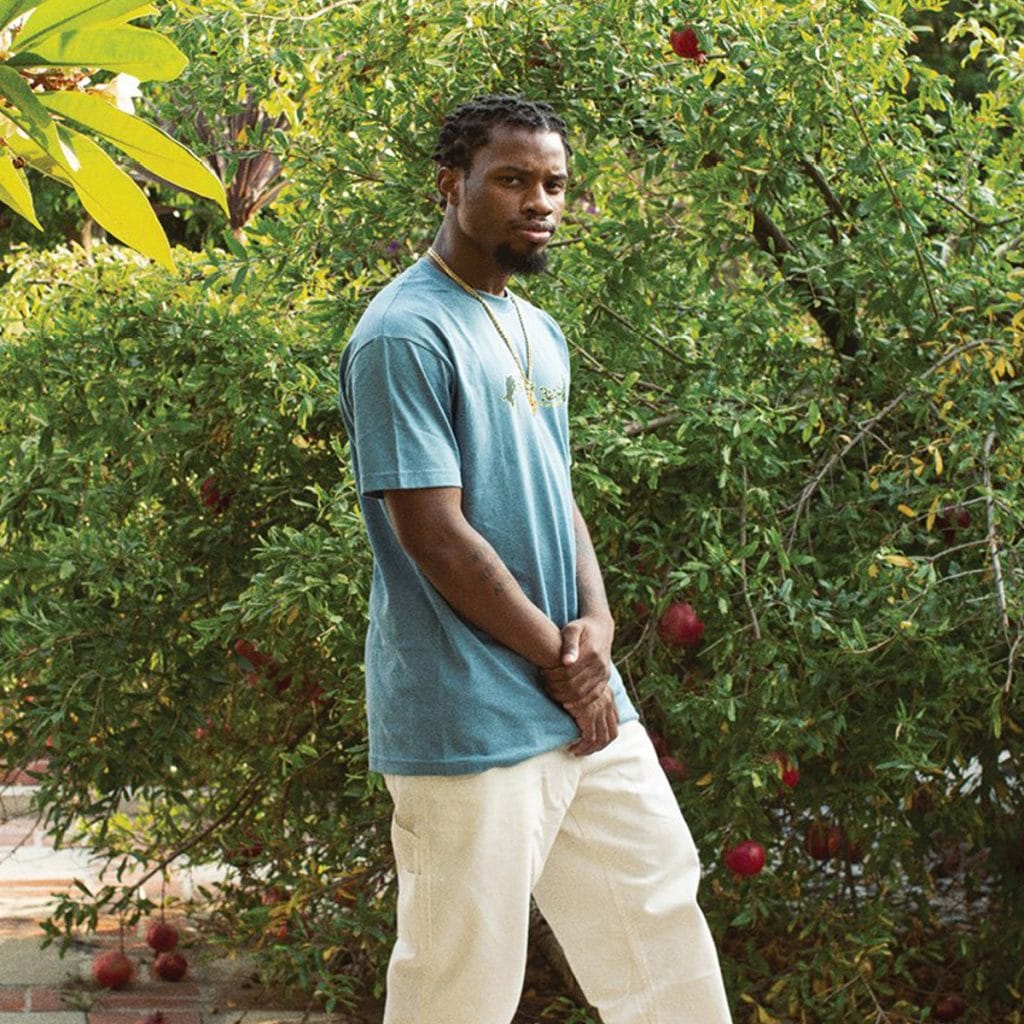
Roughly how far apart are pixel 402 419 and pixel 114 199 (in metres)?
1.17

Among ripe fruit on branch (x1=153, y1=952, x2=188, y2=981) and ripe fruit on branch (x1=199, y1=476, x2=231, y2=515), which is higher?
ripe fruit on branch (x1=199, y1=476, x2=231, y2=515)

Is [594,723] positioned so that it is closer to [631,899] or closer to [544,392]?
[631,899]

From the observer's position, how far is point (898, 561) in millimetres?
2957

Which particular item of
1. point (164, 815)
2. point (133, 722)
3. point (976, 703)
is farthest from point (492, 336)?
point (164, 815)

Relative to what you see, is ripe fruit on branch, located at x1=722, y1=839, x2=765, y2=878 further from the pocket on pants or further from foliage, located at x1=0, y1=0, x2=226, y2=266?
foliage, located at x1=0, y1=0, x2=226, y2=266

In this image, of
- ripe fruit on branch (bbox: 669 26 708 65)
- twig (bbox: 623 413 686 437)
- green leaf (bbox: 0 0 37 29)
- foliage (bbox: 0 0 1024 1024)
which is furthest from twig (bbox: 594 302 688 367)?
green leaf (bbox: 0 0 37 29)

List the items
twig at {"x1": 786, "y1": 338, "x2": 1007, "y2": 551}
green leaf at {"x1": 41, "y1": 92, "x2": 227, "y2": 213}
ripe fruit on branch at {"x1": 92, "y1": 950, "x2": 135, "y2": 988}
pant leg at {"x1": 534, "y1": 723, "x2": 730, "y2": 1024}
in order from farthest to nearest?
ripe fruit on branch at {"x1": 92, "y1": 950, "x2": 135, "y2": 988}, twig at {"x1": 786, "y1": 338, "x2": 1007, "y2": 551}, pant leg at {"x1": 534, "y1": 723, "x2": 730, "y2": 1024}, green leaf at {"x1": 41, "y1": 92, "x2": 227, "y2": 213}

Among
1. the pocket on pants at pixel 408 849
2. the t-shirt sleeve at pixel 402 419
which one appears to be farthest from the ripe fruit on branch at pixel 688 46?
the pocket on pants at pixel 408 849

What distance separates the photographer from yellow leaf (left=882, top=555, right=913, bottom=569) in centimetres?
295

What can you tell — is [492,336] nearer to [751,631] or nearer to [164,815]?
[751,631]

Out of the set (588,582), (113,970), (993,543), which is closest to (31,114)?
(588,582)

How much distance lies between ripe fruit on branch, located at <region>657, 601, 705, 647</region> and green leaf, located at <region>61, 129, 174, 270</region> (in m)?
2.08

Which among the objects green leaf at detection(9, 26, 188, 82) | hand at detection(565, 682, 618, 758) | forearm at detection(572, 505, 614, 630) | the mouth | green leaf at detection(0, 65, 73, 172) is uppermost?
the mouth

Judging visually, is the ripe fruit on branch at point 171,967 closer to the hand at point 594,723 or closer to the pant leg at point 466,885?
the pant leg at point 466,885
